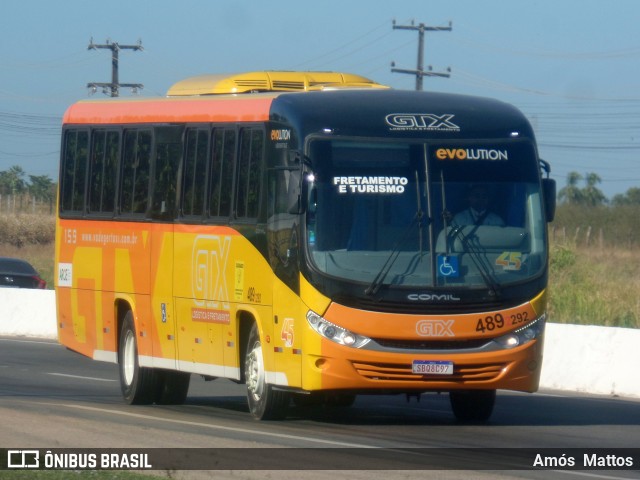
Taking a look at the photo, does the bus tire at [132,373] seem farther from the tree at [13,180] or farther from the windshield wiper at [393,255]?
the tree at [13,180]

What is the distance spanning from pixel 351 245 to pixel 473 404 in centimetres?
252

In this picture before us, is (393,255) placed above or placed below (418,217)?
below

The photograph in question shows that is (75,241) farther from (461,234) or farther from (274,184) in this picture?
(461,234)

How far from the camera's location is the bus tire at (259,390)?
46.8 feet

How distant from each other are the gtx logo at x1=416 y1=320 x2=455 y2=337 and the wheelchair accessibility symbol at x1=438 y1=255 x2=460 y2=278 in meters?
0.44

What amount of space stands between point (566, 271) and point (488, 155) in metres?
19.0

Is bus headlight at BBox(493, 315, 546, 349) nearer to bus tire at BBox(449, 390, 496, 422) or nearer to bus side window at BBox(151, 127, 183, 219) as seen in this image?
bus tire at BBox(449, 390, 496, 422)

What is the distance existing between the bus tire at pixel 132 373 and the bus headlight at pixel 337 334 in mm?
4191

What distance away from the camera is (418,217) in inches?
535

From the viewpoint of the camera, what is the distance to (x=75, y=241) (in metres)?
18.5

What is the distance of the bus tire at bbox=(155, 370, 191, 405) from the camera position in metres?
17.1

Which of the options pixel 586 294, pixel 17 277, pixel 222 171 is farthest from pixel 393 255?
pixel 17 277

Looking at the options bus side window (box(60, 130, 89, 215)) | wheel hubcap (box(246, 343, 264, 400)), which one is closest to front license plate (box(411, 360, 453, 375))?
wheel hubcap (box(246, 343, 264, 400))

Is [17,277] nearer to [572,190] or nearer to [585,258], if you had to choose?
[585,258]
